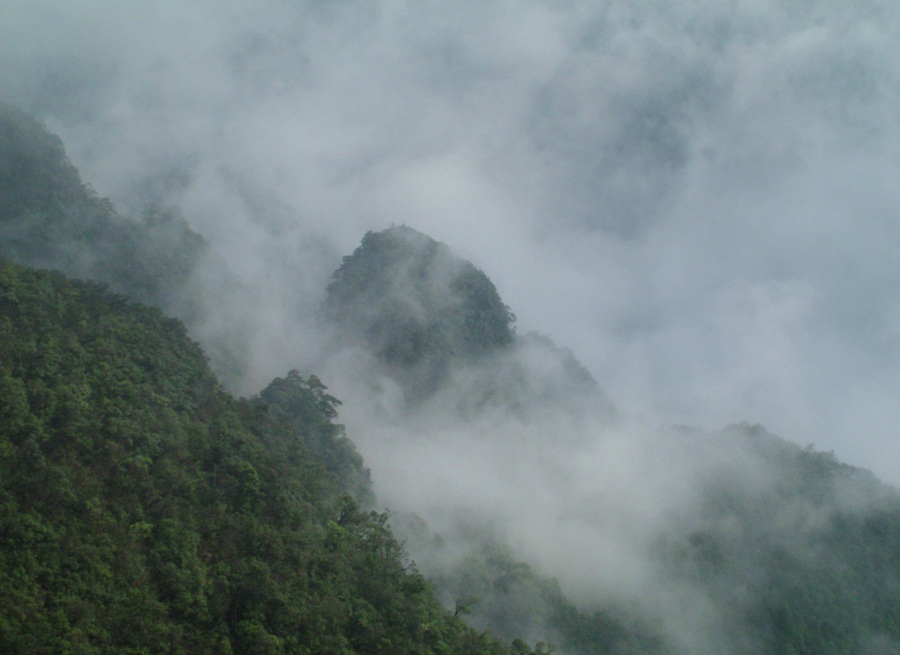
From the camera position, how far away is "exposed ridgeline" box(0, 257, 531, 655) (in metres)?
14.5

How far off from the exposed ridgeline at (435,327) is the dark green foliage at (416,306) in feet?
0.25

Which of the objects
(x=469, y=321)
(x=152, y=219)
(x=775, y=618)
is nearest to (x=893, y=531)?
(x=775, y=618)

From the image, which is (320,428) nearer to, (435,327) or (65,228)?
(65,228)

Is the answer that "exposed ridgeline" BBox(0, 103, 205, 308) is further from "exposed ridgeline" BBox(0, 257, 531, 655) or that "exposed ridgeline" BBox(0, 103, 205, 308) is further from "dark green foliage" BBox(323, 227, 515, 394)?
"dark green foliage" BBox(323, 227, 515, 394)

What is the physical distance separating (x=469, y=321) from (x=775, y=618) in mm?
28076

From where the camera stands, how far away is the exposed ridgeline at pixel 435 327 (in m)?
48.6

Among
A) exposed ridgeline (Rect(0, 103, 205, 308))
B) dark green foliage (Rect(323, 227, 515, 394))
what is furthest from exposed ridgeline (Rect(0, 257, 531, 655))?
dark green foliage (Rect(323, 227, 515, 394))

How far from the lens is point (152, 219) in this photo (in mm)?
42281

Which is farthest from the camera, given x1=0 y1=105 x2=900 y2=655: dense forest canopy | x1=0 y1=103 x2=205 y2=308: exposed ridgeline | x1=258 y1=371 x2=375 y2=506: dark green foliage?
x1=0 y1=103 x2=205 y2=308: exposed ridgeline

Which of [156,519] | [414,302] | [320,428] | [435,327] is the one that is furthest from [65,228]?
[435,327]

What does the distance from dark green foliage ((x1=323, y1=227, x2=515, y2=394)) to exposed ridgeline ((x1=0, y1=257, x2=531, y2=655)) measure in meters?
22.5

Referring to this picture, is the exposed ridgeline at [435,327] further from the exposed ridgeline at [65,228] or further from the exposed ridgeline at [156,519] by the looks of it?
the exposed ridgeline at [156,519]

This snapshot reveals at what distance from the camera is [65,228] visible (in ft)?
109

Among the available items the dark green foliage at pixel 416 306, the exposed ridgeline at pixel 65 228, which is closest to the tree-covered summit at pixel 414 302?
the dark green foliage at pixel 416 306
